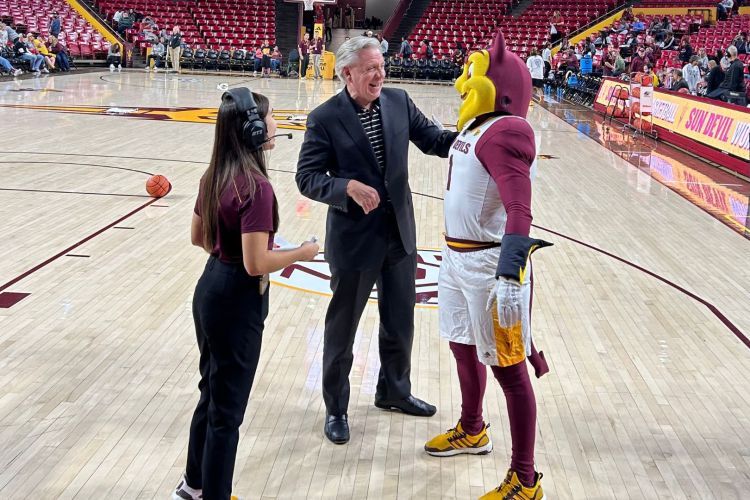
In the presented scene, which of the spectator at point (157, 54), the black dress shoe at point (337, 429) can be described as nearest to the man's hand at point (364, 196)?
the black dress shoe at point (337, 429)

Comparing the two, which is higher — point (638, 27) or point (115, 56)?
point (638, 27)

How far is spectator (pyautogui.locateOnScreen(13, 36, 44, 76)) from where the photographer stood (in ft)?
83.9

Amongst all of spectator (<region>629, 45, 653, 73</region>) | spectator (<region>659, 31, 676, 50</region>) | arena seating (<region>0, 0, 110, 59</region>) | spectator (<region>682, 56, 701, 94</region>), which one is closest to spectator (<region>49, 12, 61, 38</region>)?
arena seating (<region>0, 0, 110, 59</region>)

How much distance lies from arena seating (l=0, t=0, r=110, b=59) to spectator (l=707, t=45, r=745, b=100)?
70.6ft

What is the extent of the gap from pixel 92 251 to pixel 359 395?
10.6 ft

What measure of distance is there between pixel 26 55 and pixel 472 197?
82.5 ft

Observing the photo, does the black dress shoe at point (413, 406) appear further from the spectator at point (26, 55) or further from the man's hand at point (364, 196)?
the spectator at point (26, 55)

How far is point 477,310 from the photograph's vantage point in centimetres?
321

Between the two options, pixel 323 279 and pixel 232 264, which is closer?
pixel 232 264

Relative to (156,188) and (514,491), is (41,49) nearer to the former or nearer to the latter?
(156,188)

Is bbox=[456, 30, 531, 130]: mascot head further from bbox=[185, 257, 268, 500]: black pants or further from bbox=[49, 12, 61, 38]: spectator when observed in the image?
bbox=[49, 12, 61, 38]: spectator

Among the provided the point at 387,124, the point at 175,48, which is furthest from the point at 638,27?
the point at 387,124

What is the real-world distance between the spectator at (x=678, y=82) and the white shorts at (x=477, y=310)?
1397 centimetres

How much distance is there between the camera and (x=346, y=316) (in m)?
3.73
